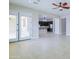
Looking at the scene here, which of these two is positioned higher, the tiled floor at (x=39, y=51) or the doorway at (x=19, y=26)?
the doorway at (x=19, y=26)

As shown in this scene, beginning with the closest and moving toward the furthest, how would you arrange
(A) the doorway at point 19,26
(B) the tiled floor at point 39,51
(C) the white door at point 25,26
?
1. (B) the tiled floor at point 39,51
2. (A) the doorway at point 19,26
3. (C) the white door at point 25,26

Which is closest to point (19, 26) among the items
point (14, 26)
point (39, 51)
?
point (14, 26)

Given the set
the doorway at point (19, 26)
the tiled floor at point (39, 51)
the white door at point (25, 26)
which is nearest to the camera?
the tiled floor at point (39, 51)

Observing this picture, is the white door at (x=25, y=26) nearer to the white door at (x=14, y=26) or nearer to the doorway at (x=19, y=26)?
the doorway at (x=19, y=26)

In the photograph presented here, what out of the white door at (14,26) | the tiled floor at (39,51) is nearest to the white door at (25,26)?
the white door at (14,26)

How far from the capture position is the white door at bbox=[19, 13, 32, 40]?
1144 cm

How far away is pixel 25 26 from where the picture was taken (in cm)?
1219

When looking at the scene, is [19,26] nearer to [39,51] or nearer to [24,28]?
[24,28]

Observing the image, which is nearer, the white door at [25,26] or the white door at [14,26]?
the white door at [14,26]

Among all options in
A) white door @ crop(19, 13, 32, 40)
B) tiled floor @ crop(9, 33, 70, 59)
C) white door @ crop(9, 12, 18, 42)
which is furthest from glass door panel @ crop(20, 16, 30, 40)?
tiled floor @ crop(9, 33, 70, 59)

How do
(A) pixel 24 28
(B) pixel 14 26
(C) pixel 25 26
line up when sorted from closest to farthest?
(B) pixel 14 26, (A) pixel 24 28, (C) pixel 25 26

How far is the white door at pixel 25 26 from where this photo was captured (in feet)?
37.5
